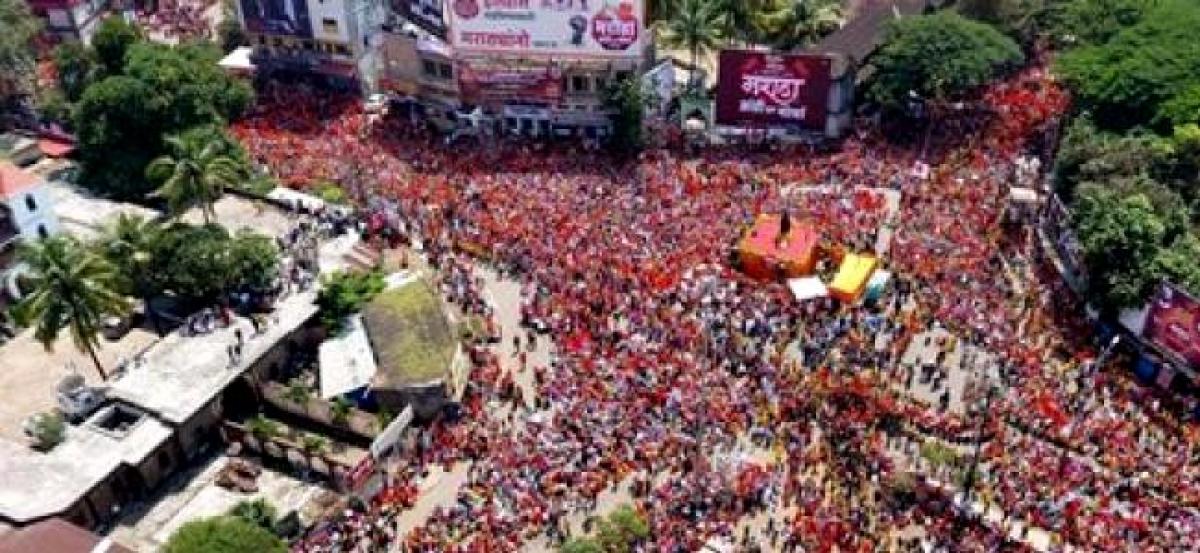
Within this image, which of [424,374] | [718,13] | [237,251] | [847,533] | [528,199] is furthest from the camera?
[718,13]

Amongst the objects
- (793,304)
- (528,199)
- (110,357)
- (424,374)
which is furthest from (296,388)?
(793,304)

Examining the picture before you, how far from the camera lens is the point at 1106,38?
6262cm

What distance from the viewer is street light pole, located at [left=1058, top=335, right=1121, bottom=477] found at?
43.1 meters

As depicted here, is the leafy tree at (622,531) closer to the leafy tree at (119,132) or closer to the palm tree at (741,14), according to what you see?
the leafy tree at (119,132)

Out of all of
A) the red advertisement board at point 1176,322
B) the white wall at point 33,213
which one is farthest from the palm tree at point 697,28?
the white wall at point 33,213

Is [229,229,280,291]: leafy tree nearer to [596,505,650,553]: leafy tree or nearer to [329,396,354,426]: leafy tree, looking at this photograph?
[329,396,354,426]: leafy tree

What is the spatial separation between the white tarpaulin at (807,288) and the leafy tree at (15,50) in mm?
45444

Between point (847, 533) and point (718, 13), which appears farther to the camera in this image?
point (718, 13)

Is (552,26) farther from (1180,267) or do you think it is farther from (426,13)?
(1180,267)

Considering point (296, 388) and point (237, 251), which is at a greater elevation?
point (237, 251)

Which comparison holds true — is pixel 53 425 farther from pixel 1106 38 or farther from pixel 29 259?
pixel 1106 38

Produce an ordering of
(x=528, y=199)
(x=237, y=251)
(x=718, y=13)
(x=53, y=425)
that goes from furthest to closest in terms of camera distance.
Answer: (x=718, y=13) < (x=528, y=199) < (x=237, y=251) < (x=53, y=425)

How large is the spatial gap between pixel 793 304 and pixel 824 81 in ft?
51.9

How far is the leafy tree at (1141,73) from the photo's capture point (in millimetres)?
56062
